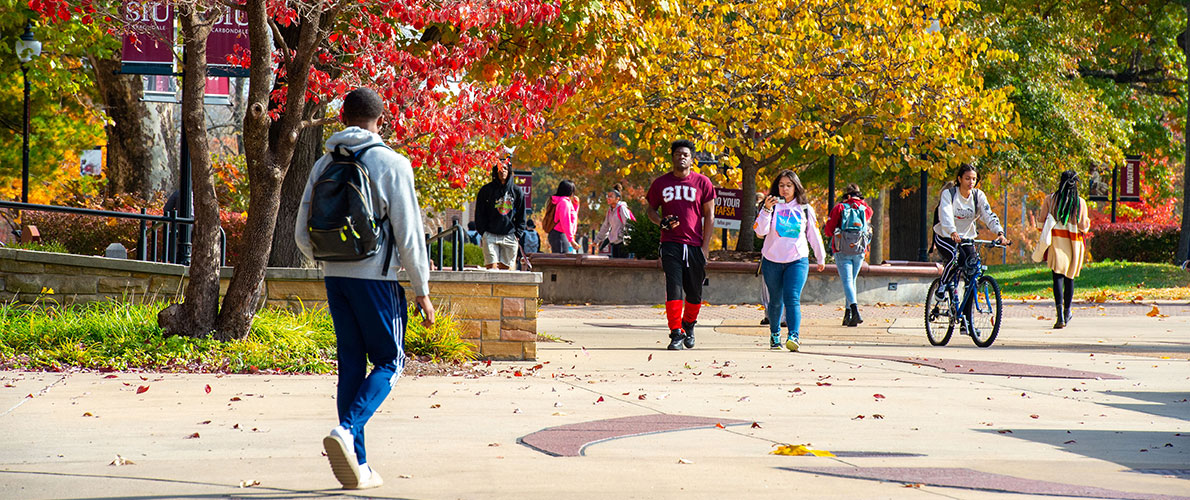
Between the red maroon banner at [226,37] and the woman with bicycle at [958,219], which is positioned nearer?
the woman with bicycle at [958,219]

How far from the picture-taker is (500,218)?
1394 centimetres

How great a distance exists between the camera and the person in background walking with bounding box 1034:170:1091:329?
546 inches

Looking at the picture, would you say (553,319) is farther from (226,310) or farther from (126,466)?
(126,466)

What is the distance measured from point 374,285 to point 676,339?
6.65 m

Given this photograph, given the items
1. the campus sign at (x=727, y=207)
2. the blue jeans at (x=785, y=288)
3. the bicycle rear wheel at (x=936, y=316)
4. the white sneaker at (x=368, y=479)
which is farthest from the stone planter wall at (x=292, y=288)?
the campus sign at (x=727, y=207)

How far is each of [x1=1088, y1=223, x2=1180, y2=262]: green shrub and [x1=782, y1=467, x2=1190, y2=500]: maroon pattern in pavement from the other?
27.0m

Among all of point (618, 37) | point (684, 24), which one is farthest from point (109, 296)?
point (684, 24)

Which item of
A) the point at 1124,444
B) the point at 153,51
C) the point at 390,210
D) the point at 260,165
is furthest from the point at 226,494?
the point at 153,51

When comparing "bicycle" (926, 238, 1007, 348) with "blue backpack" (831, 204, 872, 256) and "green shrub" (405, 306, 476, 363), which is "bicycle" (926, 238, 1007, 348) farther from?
"green shrub" (405, 306, 476, 363)

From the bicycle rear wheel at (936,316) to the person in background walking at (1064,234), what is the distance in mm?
2312

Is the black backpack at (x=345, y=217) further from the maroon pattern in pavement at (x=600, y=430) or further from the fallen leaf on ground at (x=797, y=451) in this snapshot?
the fallen leaf on ground at (x=797, y=451)

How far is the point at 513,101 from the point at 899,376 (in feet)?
13.4

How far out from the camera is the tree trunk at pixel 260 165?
905cm

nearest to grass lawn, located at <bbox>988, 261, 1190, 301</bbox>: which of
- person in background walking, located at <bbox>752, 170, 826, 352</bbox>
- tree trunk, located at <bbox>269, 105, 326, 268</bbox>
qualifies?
person in background walking, located at <bbox>752, 170, 826, 352</bbox>
